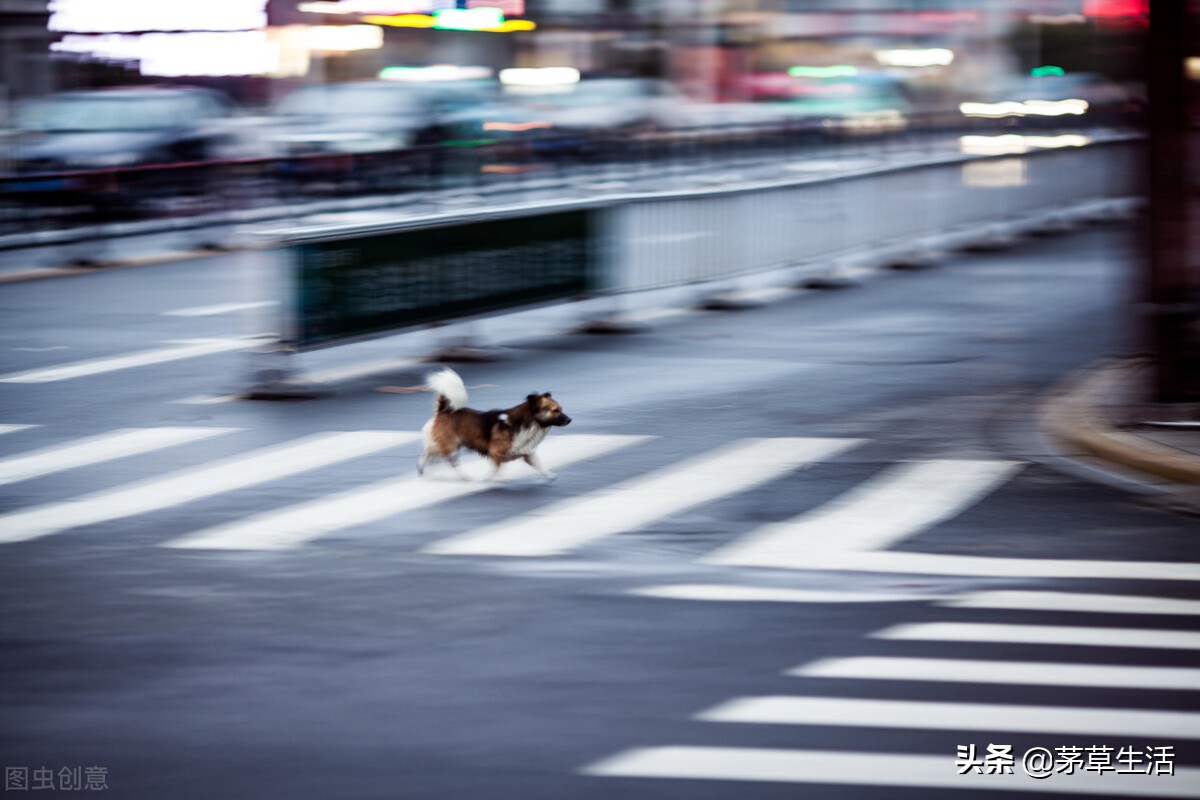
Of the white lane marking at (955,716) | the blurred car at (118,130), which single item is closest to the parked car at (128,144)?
the blurred car at (118,130)

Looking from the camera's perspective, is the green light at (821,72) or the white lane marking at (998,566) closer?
the white lane marking at (998,566)

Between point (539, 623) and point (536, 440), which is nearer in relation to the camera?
point (539, 623)

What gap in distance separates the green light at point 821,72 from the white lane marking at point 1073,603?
195 feet

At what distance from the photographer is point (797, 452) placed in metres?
12.8

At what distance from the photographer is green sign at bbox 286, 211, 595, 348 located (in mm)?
15602

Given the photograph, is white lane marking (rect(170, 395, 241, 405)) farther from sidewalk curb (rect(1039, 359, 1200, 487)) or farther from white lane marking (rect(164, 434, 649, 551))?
sidewalk curb (rect(1039, 359, 1200, 487))

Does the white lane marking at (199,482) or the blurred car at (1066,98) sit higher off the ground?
the blurred car at (1066,98)

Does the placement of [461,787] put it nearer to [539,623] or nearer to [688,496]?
[539,623]

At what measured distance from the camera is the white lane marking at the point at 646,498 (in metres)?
10.1

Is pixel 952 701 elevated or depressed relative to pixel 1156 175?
depressed

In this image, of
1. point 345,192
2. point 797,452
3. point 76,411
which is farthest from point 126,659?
point 345,192

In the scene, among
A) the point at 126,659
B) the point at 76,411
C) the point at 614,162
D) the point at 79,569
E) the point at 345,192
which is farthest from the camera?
the point at 614,162

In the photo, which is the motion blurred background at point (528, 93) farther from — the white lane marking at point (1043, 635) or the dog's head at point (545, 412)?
the white lane marking at point (1043, 635)

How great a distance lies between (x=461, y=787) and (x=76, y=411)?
916 centimetres
